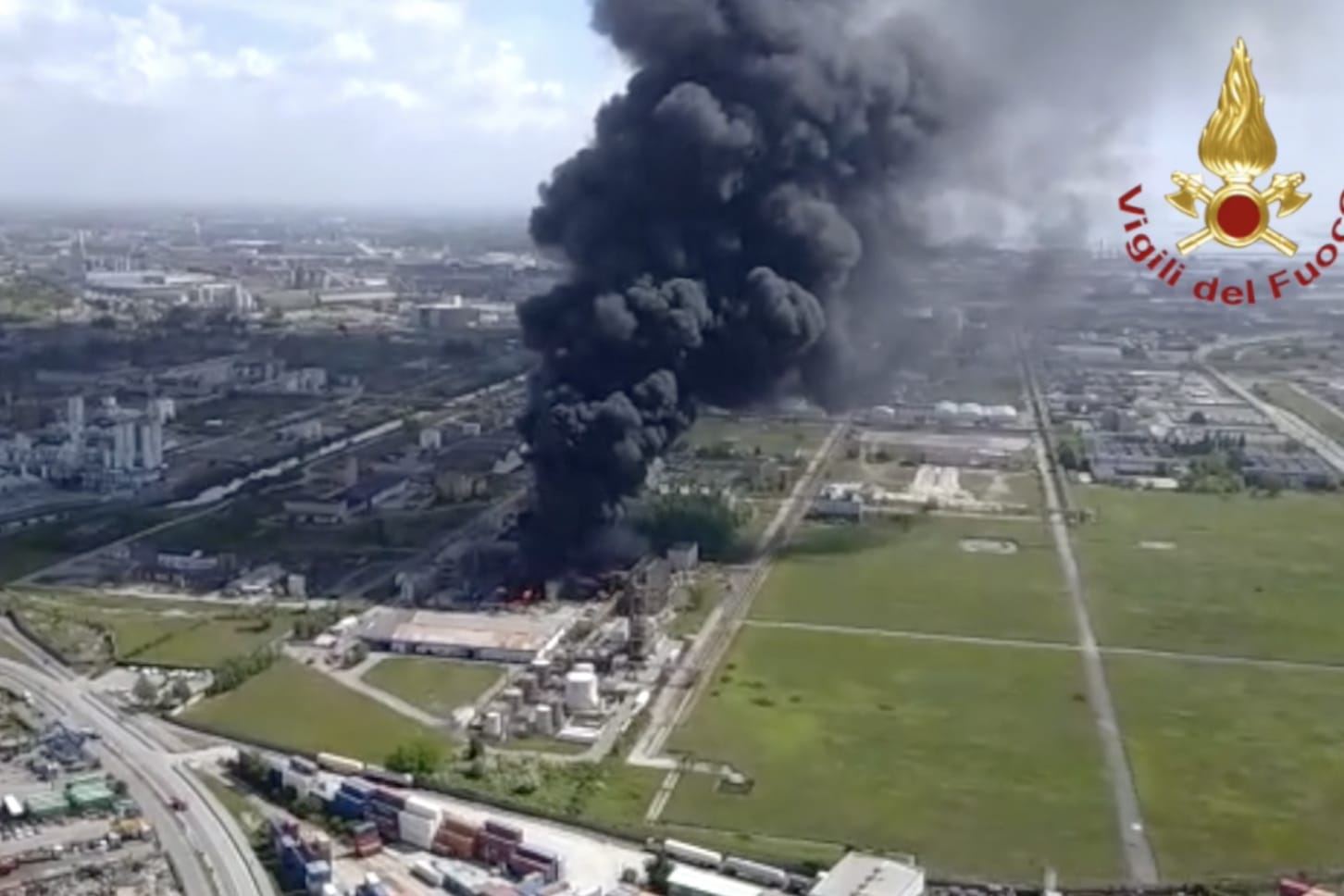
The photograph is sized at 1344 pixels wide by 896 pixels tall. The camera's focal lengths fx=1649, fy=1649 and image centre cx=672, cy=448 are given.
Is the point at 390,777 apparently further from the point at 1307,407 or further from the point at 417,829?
the point at 1307,407

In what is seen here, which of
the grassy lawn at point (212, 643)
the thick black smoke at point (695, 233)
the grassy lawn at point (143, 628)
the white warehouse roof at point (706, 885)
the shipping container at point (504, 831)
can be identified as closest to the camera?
the white warehouse roof at point (706, 885)

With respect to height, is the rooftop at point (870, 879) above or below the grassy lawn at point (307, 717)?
above

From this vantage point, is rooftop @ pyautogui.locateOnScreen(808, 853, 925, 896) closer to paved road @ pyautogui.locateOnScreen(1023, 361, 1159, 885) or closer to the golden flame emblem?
paved road @ pyautogui.locateOnScreen(1023, 361, 1159, 885)

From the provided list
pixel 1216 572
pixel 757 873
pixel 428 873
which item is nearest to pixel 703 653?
pixel 757 873

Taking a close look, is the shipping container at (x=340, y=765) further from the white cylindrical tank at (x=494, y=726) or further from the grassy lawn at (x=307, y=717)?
the white cylindrical tank at (x=494, y=726)

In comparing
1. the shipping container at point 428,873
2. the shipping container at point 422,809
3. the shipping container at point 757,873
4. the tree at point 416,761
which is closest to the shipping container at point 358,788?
the shipping container at point 422,809

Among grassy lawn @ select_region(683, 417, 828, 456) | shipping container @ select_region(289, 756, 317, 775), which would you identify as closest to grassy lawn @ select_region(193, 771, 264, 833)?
shipping container @ select_region(289, 756, 317, 775)
